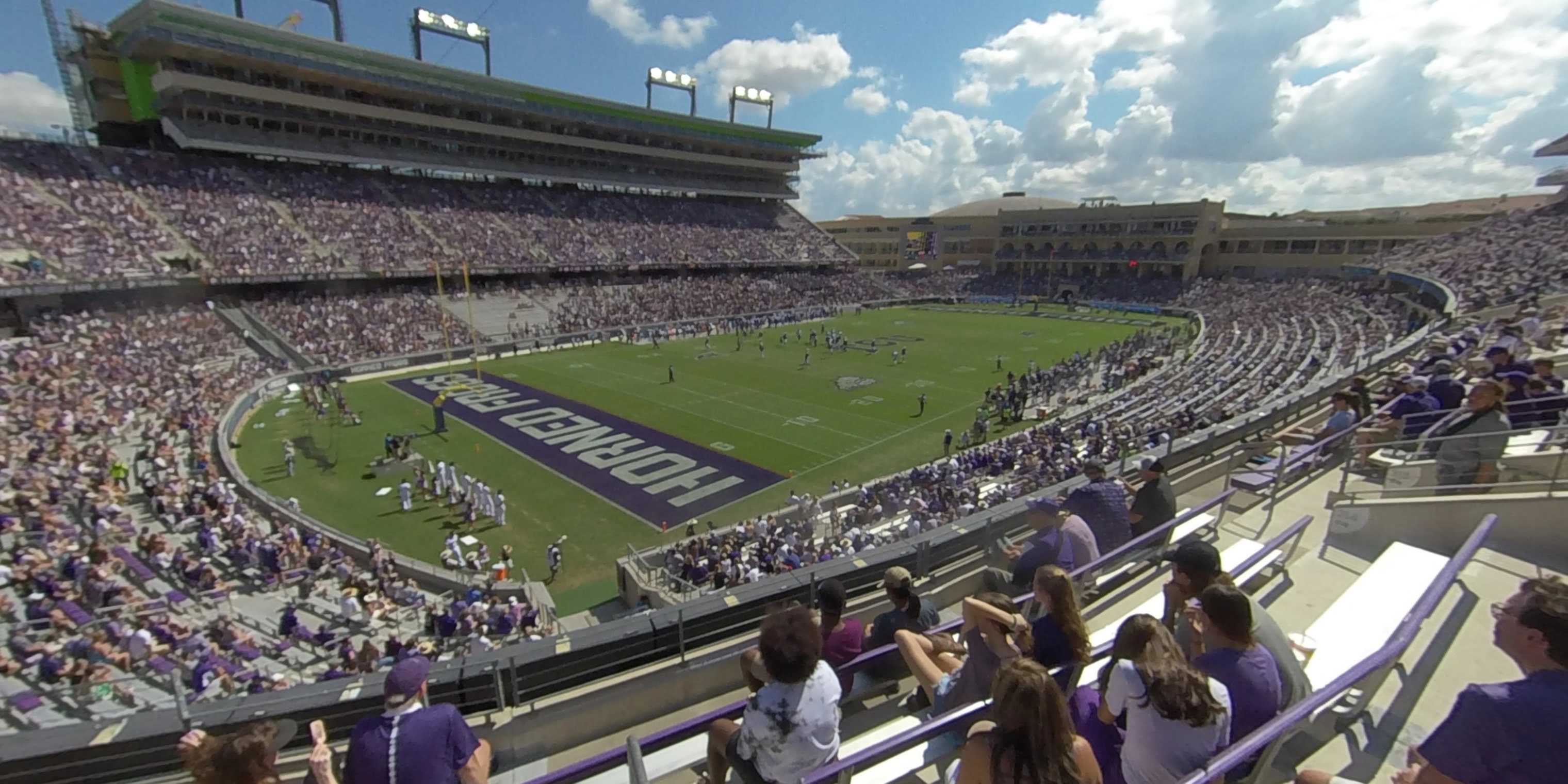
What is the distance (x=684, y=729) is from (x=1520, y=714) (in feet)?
12.3

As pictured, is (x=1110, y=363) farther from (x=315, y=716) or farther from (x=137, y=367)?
(x=137, y=367)

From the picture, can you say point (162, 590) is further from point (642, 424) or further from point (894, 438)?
point (894, 438)

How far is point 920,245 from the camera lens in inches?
3853

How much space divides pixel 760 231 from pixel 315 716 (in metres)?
76.8

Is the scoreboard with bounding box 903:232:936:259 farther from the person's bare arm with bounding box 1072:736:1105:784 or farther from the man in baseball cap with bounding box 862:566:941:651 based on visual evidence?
the person's bare arm with bounding box 1072:736:1105:784

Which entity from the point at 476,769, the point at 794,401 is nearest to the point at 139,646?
the point at 476,769

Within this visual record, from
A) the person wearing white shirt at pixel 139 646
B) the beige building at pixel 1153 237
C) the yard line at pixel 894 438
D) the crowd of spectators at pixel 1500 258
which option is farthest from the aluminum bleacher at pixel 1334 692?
the beige building at pixel 1153 237

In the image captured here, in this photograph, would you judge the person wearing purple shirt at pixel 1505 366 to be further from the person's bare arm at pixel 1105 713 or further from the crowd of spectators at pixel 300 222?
the crowd of spectators at pixel 300 222

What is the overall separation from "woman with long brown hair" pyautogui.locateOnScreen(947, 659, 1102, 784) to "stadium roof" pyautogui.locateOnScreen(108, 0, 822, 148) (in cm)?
5993

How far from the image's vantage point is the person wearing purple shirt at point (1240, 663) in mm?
3191

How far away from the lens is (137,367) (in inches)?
1075

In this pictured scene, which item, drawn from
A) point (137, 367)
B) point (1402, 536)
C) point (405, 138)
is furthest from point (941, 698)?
point (405, 138)

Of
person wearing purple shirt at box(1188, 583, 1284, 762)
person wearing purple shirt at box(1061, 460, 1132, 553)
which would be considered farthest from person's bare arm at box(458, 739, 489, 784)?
person wearing purple shirt at box(1061, 460, 1132, 553)

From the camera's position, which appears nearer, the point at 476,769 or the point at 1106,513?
the point at 476,769
